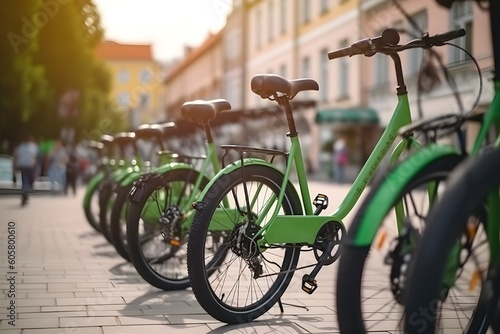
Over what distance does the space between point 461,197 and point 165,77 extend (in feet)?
243

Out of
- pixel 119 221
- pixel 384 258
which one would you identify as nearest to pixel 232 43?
pixel 119 221

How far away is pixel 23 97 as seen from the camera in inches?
781

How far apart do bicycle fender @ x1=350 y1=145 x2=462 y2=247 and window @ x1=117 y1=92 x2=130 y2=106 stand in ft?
220

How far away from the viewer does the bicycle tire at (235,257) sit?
157 inches

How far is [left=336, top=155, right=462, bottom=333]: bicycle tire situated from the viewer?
Result: 2516mm

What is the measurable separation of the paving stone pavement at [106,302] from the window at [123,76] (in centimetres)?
8707

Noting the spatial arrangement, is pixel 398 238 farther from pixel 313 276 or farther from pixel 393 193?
pixel 313 276

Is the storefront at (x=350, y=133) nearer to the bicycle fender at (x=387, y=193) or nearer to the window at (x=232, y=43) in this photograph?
the window at (x=232, y=43)

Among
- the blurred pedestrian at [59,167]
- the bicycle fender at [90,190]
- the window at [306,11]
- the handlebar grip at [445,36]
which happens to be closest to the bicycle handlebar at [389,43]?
the handlebar grip at [445,36]

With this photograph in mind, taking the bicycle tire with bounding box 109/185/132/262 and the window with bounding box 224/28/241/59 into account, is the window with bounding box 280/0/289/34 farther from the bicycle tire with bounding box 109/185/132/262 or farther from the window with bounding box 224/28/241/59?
the bicycle tire with bounding box 109/185/132/262

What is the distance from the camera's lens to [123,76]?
3708 inches

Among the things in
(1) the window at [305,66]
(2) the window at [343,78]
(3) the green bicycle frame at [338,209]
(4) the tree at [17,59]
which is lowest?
(3) the green bicycle frame at [338,209]

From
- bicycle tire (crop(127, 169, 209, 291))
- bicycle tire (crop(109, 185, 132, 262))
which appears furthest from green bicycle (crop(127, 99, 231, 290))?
bicycle tire (crop(109, 185, 132, 262))

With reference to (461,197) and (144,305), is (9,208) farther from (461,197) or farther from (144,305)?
(461,197)
